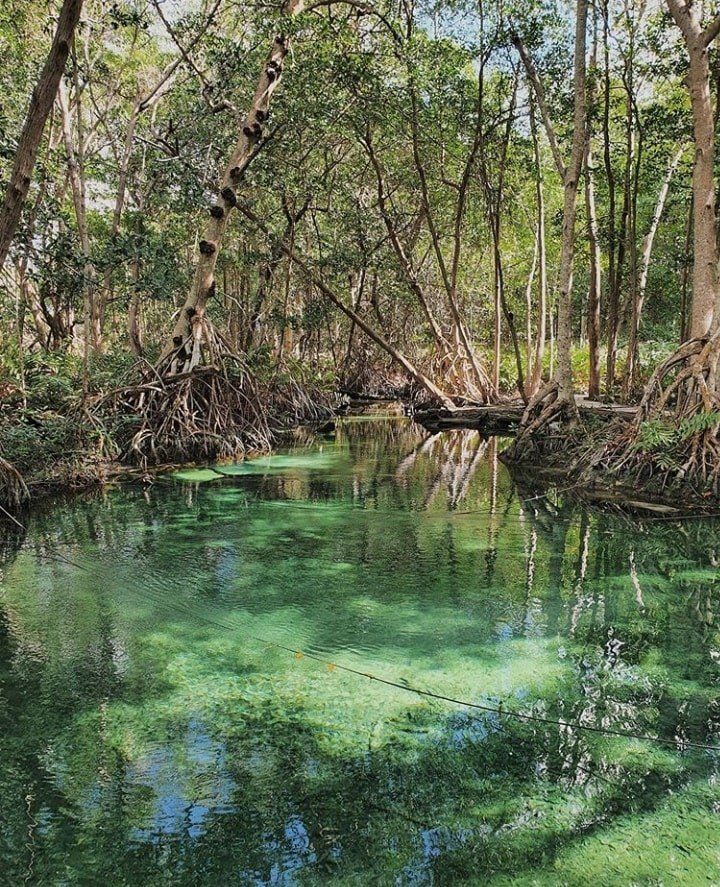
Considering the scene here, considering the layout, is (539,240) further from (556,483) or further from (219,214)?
(556,483)

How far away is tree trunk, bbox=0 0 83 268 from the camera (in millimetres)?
3551

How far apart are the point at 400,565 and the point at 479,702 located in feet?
6.11

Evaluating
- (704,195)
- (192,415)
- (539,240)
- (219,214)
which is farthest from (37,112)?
(539,240)

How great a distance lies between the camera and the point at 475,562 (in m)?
4.57

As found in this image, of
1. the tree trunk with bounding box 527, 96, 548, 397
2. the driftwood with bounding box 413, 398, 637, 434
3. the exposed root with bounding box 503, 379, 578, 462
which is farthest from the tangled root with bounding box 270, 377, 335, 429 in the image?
the exposed root with bounding box 503, 379, 578, 462

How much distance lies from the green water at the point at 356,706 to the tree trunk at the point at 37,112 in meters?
2.21

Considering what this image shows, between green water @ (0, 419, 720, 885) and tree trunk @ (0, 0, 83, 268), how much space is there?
221 cm

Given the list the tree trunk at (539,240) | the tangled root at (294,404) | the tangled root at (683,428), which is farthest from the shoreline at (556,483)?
the tree trunk at (539,240)

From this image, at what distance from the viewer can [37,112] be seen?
3.68 meters

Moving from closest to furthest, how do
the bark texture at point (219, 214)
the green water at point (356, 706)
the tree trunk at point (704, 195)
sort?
the green water at point (356, 706), the tree trunk at point (704, 195), the bark texture at point (219, 214)

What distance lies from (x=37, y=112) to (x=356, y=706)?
3.52 metres

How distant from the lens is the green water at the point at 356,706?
6.02 ft

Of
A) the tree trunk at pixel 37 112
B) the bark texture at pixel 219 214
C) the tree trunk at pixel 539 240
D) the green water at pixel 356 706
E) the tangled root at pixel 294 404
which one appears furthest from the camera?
the tangled root at pixel 294 404

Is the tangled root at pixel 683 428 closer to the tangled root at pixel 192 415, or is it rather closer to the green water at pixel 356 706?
the green water at pixel 356 706
